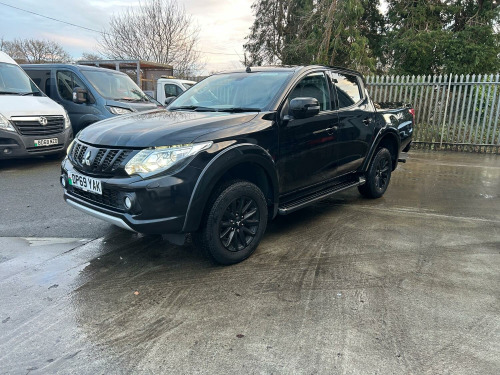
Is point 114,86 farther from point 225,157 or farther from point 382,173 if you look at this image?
point 225,157

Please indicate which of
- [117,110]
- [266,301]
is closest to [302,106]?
[266,301]

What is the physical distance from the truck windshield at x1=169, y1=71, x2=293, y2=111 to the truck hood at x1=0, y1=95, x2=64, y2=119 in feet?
13.5

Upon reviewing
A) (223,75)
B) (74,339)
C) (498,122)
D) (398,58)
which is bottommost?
(74,339)

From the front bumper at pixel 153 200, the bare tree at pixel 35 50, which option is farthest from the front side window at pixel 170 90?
the bare tree at pixel 35 50

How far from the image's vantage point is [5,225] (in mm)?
4410

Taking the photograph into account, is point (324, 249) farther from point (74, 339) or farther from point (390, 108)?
point (390, 108)

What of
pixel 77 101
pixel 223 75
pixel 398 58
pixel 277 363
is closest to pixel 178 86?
pixel 77 101

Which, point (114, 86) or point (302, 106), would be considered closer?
point (302, 106)

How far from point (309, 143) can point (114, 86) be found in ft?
21.7

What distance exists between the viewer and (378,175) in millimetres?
5684

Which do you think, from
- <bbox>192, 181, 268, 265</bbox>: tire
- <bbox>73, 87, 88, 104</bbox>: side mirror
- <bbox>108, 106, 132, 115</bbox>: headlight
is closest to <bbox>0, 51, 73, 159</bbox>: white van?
<bbox>73, 87, 88, 104</bbox>: side mirror

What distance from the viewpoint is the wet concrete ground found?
224 centimetres

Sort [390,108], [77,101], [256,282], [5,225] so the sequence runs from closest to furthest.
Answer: [256,282] → [5,225] → [390,108] → [77,101]

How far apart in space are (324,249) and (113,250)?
2107 mm
